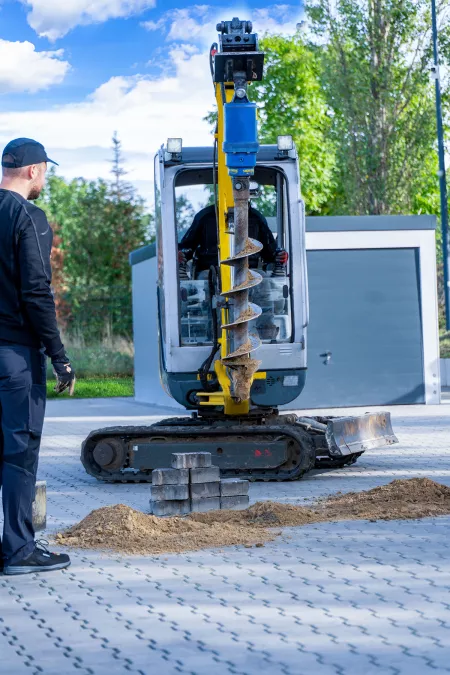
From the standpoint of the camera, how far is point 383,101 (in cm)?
4047

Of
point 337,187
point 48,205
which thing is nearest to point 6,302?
point 337,187

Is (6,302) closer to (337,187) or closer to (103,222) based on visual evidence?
(337,187)

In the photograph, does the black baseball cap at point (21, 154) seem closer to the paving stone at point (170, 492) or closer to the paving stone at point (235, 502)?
the paving stone at point (170, 492)

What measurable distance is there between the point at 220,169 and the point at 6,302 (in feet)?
15.4

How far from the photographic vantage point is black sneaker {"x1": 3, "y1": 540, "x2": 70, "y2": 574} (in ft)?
21.2

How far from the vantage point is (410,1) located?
132ft

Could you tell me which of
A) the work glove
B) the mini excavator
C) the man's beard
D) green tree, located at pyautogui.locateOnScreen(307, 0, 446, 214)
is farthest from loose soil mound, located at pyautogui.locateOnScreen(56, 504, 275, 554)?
green tree, located at pyautogui.locateOnScreen(307, 0, 446, 214)

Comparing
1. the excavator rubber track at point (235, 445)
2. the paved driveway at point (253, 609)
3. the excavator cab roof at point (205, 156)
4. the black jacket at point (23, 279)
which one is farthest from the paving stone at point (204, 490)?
the excavator cab roof at point (205, 156)

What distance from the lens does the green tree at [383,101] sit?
4028 centimetres

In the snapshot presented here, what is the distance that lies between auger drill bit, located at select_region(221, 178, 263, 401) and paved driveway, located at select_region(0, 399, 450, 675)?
99.2 inches

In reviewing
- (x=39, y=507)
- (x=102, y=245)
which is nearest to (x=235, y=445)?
(x=39, y=507)

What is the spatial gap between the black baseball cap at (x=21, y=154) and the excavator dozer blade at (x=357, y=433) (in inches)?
200

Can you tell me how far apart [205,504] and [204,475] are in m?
0.22

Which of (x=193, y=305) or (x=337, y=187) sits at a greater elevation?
(x=337, y=187)
